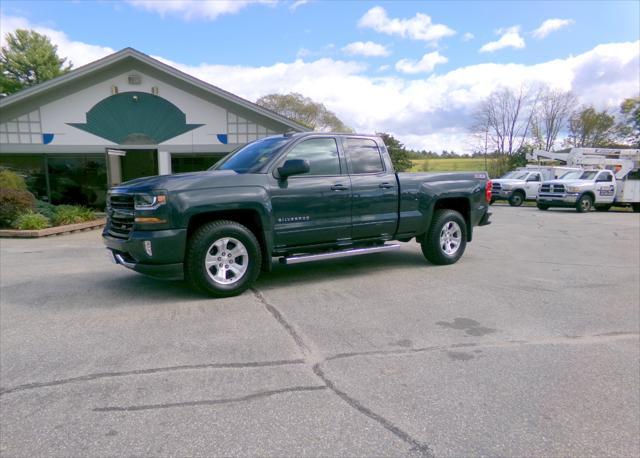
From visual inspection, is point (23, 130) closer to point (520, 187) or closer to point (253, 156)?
point (253, 156)

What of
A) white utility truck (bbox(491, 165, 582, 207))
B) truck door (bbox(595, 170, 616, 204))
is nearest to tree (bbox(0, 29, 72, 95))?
white utility truck (bbox(491, 165, 582, 207))

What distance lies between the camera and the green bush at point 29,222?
1129 centimetres

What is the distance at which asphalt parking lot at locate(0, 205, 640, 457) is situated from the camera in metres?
2.62

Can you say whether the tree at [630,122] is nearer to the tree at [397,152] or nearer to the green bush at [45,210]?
the tree at [397,152]

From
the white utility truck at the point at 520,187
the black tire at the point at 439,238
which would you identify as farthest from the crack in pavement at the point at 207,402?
the white utility truck at the point at 520,187

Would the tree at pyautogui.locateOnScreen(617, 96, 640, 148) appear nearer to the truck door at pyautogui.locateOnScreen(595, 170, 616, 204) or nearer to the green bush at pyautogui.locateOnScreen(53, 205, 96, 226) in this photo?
the truck door at pyautogui.locateOnScreen(595, 170, 616, 204)

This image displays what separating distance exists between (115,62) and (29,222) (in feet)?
24.2

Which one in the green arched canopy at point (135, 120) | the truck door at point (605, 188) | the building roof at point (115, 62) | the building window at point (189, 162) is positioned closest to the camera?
the building roof at point (115, 62)

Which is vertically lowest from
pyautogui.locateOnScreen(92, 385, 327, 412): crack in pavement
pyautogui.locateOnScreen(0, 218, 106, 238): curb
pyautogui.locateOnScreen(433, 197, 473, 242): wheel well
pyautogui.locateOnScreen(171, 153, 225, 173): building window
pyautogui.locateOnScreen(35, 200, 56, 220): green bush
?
pyautogui.locateOnScreen(92, 385, 327, 412): crack in pavement

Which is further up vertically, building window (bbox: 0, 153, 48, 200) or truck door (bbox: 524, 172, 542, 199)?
building window (bbox: 0, 153, 48, 200)

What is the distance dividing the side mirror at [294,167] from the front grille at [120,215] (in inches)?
71.6

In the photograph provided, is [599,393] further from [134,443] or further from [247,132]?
[247,132]

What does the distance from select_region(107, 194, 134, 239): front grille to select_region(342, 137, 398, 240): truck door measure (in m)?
2.88

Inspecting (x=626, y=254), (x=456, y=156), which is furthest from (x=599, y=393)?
(x=456, y=156)
